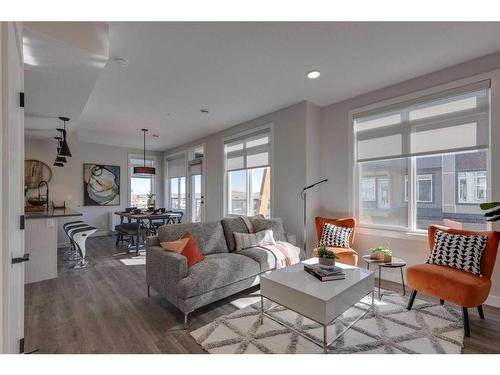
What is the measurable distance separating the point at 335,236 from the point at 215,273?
6.06 feet

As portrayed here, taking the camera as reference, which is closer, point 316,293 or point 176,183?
point 316,293

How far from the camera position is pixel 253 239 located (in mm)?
3367

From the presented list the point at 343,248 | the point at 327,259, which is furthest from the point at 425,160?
the point at 327,259

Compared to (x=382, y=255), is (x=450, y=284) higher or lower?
lower

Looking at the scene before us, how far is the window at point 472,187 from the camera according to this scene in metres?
2.73

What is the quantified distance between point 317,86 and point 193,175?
4.39 meters

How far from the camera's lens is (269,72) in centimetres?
299

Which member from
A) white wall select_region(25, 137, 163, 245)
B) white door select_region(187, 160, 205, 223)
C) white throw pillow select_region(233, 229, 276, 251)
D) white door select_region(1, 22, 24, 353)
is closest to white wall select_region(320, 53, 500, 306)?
white throw pillow select_region(233, 229, 276, 251)

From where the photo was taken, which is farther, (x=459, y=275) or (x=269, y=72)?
(x=269, y=72)

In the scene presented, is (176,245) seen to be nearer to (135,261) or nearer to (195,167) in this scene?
(135,261)

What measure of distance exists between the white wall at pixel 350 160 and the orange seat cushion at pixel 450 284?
75cm

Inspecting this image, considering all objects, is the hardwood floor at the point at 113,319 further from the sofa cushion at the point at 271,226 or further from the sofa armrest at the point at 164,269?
the sofa cushion at the point at 271,226

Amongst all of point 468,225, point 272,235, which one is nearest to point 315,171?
point 272,235
